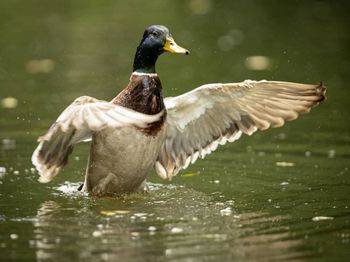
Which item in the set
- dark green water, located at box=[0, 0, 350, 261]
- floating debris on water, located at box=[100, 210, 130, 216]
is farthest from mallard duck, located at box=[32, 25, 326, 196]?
floating debris on water, located at box=[100, 210, 130, 216]

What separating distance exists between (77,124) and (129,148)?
1003 millimetres

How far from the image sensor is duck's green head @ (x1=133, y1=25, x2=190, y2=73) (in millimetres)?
8430

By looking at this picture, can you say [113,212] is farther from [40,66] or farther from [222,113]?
[40,66]

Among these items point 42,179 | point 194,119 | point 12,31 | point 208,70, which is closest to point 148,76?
point 194,119

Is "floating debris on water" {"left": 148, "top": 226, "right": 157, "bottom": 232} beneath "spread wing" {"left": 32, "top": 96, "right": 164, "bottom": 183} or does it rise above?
beneath

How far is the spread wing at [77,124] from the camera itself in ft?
23.1

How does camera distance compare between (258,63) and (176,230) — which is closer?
(176,230)

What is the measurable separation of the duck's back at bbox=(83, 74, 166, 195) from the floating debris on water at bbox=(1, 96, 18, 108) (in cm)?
378

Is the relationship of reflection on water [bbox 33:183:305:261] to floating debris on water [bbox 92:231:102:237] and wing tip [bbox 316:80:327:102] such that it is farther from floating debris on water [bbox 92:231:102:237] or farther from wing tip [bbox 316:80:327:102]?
wing tip [bbox 316:80:327:102]

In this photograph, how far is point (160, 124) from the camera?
26.8ft

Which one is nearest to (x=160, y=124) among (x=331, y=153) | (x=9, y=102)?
(x=331, y=153)

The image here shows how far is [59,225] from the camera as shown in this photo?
7184mm

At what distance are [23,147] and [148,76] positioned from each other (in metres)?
2.17

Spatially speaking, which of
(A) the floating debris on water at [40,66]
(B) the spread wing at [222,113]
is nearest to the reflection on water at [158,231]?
(B) the spread wing at [222,113]
